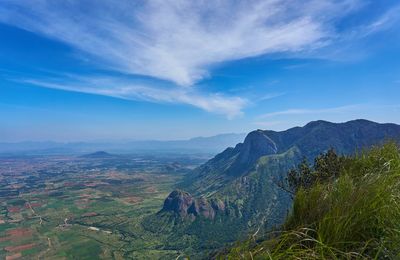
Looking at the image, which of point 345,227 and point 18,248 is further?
point 18,248

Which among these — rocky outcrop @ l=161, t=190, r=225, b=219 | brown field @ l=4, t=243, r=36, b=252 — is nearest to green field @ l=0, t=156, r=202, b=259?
brown field @ l=4, t=243, r=36, b=252

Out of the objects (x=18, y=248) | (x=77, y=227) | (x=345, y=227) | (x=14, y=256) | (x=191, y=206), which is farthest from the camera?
(x=191, y=206)

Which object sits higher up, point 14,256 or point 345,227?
point 345,227

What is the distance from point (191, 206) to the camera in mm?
158125


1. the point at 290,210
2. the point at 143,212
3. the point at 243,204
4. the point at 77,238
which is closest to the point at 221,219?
the point at 243,204

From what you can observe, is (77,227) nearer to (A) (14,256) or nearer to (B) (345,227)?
(A) (14,256)

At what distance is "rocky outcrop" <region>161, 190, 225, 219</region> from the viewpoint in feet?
504

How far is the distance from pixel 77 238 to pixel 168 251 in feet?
120

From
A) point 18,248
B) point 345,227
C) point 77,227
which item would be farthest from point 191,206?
point 345,227

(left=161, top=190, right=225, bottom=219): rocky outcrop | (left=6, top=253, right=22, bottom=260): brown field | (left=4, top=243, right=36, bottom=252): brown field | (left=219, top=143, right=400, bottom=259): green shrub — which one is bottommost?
(left=4, top=243, right=36, bottom=252): brown field

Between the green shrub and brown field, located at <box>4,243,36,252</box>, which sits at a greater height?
the green shrub

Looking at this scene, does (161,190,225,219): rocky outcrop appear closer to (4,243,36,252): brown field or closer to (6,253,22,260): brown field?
(4,243,36,252): brown field

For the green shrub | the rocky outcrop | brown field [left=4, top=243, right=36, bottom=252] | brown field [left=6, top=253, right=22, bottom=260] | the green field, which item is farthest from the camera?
the rocky outcrop

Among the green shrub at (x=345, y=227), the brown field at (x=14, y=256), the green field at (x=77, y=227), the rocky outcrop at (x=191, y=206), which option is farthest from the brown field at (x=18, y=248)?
the green shrub at (x=345, y=227)
